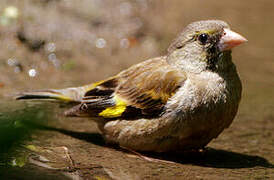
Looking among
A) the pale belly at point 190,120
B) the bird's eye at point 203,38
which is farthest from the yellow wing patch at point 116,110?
the bird's eye at point 203,38

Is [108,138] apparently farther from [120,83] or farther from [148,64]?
[148,64]

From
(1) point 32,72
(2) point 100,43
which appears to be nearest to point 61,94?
(1) point 32,72

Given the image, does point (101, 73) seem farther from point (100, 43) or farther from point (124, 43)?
point (124, 43)

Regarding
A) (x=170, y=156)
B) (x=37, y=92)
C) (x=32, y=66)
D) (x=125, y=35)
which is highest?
(x=125, y=35)

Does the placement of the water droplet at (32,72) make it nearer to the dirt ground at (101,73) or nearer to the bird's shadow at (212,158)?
the dirt ground at (101,73)

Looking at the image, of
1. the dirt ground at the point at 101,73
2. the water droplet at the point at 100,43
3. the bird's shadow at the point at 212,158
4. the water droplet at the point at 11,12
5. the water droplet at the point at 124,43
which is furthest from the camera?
the water droplet at the point at 124,43

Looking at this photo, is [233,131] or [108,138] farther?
[233,131]

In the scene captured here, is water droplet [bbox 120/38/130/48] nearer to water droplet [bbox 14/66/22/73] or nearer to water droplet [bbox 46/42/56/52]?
water droplet [bbox 46/42/56/52]

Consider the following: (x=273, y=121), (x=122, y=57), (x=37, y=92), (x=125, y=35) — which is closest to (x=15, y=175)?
(x=37, y=92)
